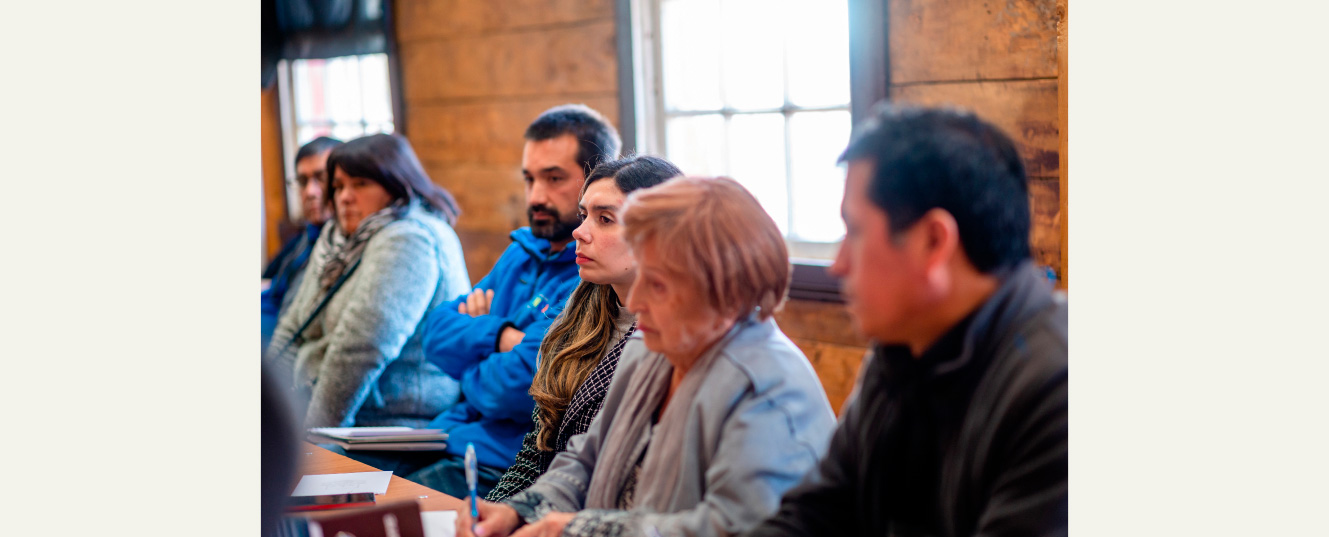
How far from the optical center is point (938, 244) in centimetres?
94

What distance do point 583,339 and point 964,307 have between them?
1000 mm

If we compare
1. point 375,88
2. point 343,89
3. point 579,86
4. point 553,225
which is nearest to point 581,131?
point 553,225

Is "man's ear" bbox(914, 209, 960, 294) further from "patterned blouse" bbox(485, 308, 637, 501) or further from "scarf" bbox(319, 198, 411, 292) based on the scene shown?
"scarf" bbox(319, 198, 411, 292)

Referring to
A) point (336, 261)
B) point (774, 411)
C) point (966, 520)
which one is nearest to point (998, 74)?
point (774, 411)

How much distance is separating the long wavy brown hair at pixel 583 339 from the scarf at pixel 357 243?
4.28 ft

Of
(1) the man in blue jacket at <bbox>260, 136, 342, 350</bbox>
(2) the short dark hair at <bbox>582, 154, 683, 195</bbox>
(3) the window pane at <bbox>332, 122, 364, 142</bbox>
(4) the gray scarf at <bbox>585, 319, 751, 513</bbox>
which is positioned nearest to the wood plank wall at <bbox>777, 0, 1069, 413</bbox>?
(2) the short dark hair at <bbox>582, 154, 683, 195</bbox>

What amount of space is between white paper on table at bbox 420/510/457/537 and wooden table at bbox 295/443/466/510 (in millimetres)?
21

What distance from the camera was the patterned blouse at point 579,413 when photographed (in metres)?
1.74

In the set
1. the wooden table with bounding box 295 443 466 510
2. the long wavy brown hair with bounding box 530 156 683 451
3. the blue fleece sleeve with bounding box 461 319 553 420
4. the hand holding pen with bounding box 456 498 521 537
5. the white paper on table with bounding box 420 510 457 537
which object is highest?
the long wavy brown hair with bounding box 530 156 683 451

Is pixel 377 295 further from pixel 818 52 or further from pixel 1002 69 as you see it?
pixel 1002 69

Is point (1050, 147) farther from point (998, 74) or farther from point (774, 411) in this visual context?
point (774, 411)

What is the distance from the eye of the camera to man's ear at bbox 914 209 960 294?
928 millimetres

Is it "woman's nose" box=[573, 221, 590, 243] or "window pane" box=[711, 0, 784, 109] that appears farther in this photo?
"window pane" box=[711, 0, 784, 109]

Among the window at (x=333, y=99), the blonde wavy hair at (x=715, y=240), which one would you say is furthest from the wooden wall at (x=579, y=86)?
the blonde wavy hair at (x=715, y=240)
